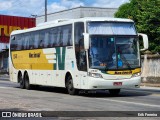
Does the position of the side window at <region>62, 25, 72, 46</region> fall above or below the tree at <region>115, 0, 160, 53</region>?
below

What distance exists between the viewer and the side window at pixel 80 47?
21156 mm

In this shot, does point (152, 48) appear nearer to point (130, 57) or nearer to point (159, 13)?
point (159, 13)

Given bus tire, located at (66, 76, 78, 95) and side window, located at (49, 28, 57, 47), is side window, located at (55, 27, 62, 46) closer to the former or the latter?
side window, located at (49, 28, 57, 47)

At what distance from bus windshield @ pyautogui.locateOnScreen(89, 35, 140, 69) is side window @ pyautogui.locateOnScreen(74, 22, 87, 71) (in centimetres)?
50

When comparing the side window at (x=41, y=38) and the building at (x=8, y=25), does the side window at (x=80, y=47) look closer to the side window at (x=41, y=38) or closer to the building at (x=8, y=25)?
the side window at (x=41, y=38)

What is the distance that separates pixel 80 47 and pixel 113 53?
4.97ft

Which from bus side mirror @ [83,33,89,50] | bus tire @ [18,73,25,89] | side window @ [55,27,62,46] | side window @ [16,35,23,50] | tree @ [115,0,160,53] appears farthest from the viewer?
tree @ [115,0,160,53]

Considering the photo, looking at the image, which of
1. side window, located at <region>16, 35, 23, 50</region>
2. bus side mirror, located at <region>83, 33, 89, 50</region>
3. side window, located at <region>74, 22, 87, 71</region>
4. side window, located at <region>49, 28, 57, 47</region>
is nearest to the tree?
side window, located at <region>16, 35, 23, 50</region>

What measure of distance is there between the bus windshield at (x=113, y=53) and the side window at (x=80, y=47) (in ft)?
1.64

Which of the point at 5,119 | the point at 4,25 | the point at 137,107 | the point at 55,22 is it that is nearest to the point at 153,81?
the point at 55,22

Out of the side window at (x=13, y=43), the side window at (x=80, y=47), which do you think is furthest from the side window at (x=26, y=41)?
the side window at (x=80, y=47)

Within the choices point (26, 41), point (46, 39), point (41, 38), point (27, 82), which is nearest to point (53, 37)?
point (46, 39)

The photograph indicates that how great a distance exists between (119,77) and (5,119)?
29.7ft

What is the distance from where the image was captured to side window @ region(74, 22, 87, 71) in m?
21.2
